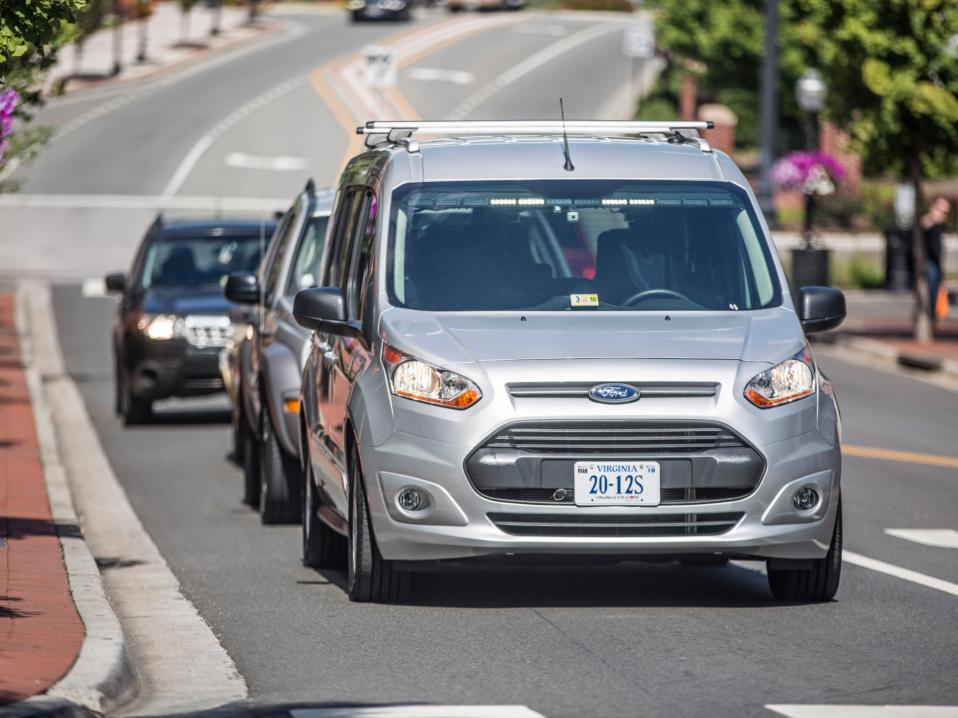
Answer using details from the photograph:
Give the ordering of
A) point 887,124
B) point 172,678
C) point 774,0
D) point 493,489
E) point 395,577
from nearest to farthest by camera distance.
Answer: point 172,678
point 493,489
point 395,577
point 887,124
point 774,0

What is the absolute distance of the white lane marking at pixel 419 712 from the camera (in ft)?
22.9

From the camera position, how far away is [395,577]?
945 centimetres

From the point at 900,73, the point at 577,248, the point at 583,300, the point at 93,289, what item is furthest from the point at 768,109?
the point at 583,300

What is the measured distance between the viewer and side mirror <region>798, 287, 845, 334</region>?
9688 mm

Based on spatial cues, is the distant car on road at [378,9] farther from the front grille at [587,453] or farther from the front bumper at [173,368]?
the front grille at [587,453]

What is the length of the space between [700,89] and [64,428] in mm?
47715

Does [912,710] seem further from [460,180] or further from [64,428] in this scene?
[64,428]

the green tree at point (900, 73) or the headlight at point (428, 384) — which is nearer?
the headlight at point (428, 384)

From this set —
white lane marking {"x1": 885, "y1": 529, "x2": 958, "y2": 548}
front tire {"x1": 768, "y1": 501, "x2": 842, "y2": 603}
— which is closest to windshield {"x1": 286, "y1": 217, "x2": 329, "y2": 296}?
white lane marking {"x1": 885, "y1": 529, "x2": 958, "y2": 548}

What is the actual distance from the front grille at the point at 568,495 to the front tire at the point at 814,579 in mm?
722

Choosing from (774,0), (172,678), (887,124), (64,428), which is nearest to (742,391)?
(172,678)

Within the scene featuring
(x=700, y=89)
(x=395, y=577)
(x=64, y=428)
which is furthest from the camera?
(x=700, y=89)

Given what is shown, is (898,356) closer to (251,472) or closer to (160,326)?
(160,326)

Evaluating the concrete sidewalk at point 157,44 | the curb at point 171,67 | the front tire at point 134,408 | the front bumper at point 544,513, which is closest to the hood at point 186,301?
the front tire at point 134,408
